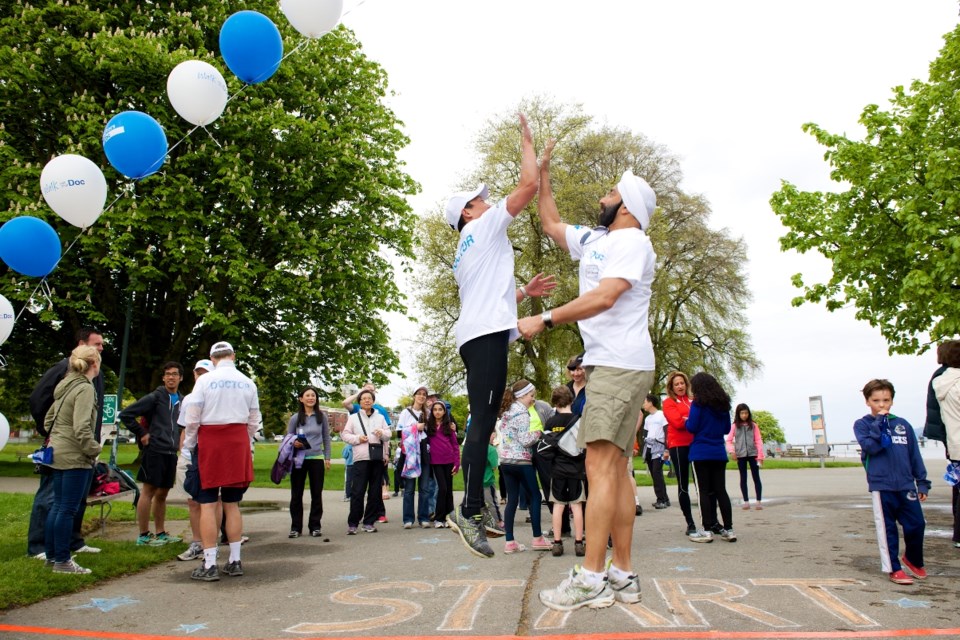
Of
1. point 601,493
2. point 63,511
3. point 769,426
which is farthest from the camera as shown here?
point 769,426

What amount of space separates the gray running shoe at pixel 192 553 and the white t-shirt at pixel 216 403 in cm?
159

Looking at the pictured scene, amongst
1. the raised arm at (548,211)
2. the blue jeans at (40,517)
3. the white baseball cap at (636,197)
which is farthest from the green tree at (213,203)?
the white baseball cap at (636,197)

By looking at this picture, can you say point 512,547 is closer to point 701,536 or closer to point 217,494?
point 701,536

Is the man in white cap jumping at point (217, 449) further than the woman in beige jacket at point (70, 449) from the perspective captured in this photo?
Yes

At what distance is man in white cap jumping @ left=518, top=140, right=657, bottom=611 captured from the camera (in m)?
4.19

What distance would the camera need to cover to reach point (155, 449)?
28.4 ft

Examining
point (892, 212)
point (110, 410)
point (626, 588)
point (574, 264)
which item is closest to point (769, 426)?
point (574, 264)

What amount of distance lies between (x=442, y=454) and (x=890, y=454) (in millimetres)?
6176

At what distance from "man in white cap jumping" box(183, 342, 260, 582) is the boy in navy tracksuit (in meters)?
5.62

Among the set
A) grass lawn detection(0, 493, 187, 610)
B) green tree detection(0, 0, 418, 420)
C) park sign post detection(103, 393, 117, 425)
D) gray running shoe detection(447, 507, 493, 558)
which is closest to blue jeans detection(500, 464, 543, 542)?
grass lawn detection(0, 493, 187, 610)

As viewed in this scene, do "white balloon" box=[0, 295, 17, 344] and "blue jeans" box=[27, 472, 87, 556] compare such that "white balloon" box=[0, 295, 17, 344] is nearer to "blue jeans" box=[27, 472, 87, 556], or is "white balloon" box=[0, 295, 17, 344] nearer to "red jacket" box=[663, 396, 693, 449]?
"blue jeans" box=[27, 472, 87, 556]

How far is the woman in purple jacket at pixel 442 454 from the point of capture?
1090 centimetres

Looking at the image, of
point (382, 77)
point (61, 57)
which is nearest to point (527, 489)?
point (61, 57)

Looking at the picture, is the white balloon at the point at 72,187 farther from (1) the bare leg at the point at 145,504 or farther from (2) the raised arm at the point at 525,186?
(2) the raised arm at the point at 525,186
